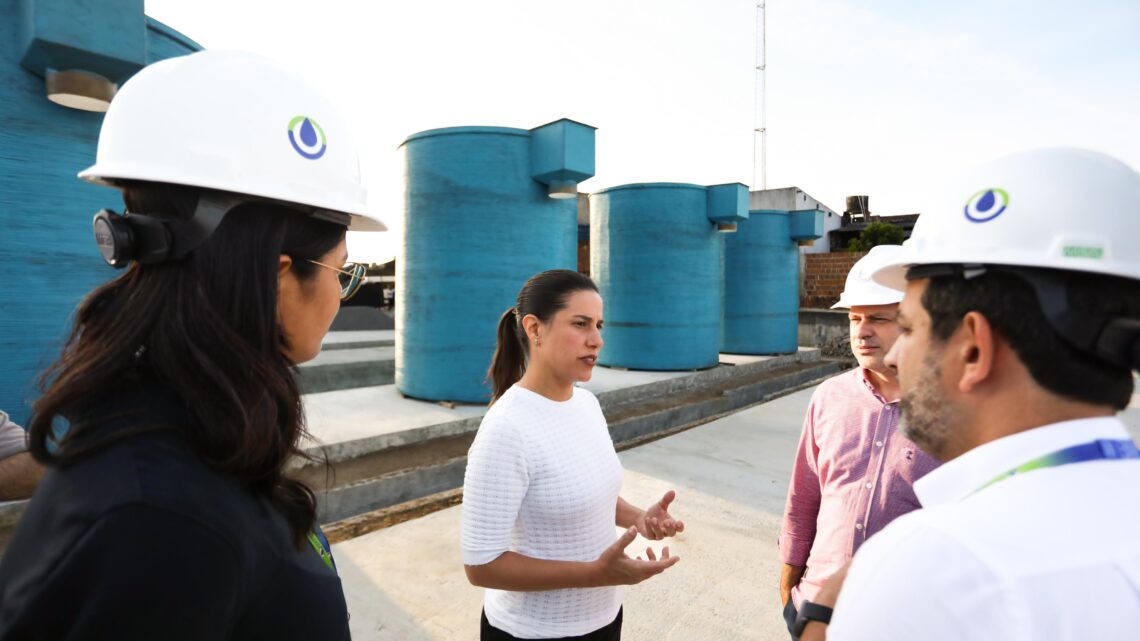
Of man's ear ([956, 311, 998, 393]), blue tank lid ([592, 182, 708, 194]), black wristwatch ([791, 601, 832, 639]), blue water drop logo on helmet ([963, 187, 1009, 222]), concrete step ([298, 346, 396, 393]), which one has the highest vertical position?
blue tank lid ([592, 182, 708, 194])

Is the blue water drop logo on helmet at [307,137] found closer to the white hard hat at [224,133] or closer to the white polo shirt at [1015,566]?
the white hard hat at [224,133]

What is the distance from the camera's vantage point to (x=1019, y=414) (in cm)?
96

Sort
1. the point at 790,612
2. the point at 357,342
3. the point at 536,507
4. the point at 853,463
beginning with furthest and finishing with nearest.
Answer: the point at 357,342 < the point at 790,612 < the point at 853,463 < the point at 536,507

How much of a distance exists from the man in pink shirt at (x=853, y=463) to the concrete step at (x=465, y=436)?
1.73 metres

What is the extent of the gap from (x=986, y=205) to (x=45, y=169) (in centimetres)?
544

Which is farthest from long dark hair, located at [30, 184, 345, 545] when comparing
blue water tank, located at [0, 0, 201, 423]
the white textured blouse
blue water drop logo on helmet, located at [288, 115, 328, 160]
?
blue water tank, located at [0, 0, 201, 423]

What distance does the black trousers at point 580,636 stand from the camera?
1893 mm

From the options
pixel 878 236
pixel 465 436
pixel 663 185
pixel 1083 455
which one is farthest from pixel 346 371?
pixel 878 236

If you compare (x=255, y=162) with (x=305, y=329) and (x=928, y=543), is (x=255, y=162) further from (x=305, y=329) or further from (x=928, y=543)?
(x=928, y=543)

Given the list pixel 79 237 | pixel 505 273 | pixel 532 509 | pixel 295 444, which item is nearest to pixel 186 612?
pixel 295 444

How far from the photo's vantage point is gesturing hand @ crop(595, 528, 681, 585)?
A: 66.8 inches

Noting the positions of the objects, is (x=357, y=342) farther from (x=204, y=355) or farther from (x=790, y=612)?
(x=204, y=355)

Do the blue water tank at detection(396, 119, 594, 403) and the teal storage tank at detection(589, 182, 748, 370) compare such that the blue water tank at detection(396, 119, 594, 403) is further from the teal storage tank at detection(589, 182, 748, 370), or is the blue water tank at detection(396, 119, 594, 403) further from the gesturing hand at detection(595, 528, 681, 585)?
the gesturing hand at detection(595, 528, 681, 585)

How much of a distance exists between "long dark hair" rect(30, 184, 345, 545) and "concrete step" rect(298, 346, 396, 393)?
8.69 meters
